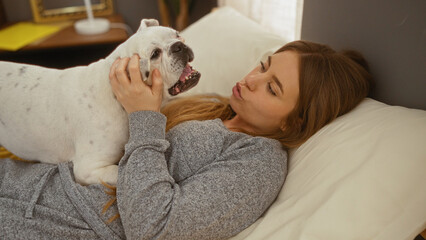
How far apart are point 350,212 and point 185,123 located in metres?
0.55

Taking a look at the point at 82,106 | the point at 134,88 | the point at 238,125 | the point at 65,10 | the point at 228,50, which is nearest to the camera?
the point at 134,88

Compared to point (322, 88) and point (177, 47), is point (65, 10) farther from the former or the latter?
point (322, 88)

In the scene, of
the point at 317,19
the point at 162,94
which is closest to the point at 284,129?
the point at 162,94

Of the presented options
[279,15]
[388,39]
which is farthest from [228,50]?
[388,39]

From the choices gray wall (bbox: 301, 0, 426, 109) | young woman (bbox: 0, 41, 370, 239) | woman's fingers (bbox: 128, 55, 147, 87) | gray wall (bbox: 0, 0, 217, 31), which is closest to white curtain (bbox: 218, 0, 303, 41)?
gray wall (bbox: 301, 0, 426, 109)

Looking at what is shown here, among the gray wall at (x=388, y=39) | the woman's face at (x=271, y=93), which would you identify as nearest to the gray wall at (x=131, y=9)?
the gray wall at (x=388, y=39)

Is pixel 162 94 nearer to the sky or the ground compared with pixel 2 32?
nearer to the sky

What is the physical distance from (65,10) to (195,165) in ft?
7.67

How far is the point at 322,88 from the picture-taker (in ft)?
3.43

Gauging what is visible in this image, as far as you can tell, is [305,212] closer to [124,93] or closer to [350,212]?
[350,212]

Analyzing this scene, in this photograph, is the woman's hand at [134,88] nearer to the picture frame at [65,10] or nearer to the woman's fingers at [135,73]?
the woman's fingers at [135,73]

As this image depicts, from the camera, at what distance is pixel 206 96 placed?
4.42 feet

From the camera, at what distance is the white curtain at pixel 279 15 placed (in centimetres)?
154

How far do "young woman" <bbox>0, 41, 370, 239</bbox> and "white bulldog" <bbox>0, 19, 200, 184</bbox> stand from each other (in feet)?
0.19
